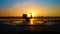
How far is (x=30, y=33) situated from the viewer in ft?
30.5

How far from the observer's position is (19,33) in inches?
368

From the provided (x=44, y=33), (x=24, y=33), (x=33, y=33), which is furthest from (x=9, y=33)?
(x=44, y=33)

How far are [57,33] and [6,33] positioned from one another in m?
3.88

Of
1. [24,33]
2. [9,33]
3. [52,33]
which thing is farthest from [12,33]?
[52,33]

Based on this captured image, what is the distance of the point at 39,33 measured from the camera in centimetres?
Result: 934

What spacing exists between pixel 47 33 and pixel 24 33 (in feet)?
5.72

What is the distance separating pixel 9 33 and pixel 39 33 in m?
2.29

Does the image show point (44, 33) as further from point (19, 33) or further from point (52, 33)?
point (19, 33)

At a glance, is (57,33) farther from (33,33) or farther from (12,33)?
(12,33)

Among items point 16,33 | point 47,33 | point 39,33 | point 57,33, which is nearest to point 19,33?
point 16,33

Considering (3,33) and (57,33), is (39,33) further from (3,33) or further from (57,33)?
(3,33)

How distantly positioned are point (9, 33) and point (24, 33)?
45.3 inches

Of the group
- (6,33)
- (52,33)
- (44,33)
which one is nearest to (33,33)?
(44,33)

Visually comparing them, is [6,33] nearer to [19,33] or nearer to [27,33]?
[19,33]
